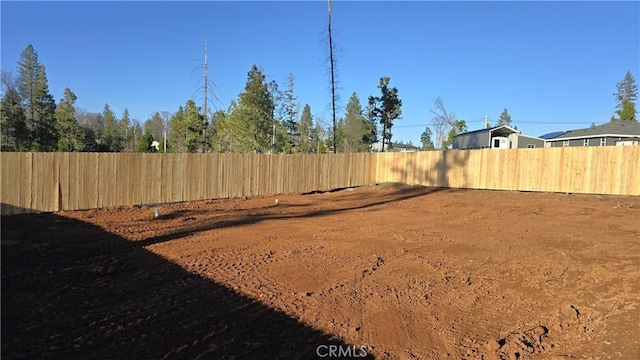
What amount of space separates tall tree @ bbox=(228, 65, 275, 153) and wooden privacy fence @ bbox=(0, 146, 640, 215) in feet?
33.6

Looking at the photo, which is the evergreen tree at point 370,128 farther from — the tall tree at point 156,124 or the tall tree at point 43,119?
the tall tree at point 156,124

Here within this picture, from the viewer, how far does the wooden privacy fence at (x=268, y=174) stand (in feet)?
34.2

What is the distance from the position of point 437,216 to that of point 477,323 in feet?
24.0

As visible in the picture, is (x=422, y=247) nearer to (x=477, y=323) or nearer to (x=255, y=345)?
(x=477, y=323)

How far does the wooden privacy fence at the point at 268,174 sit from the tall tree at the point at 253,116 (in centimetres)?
1025

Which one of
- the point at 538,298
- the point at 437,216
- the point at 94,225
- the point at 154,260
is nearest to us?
the point at 538,298

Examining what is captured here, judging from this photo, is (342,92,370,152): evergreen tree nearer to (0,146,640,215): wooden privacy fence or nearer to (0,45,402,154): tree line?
(0,45,402,154): tree line

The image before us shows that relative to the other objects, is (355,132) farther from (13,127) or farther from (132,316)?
(132,316)

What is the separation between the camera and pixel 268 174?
16.6 metres

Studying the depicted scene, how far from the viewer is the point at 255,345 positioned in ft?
11.0


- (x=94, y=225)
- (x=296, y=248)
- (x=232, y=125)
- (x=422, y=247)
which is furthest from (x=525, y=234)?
(x=232, y=125)

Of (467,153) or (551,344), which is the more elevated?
(467,153)

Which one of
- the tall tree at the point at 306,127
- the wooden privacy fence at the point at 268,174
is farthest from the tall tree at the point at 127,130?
the wooden privacy fence at the point at 268,174

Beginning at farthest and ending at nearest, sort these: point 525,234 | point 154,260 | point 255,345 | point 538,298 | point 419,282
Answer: point 525,234 < point 154,260 < point 419,282 < point 538,298 < point 255,345
